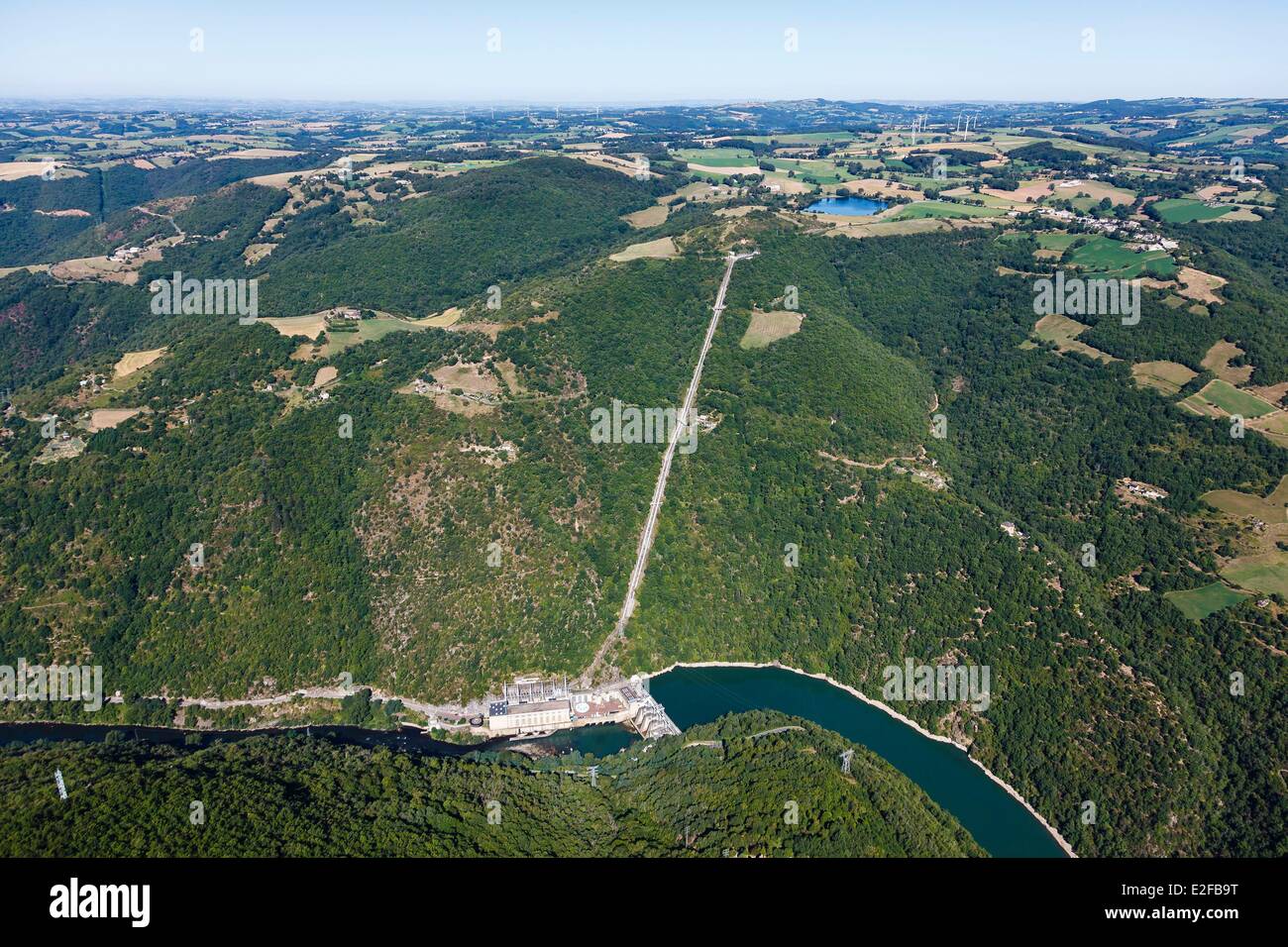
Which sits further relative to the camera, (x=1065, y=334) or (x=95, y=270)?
(x=95, y=270)

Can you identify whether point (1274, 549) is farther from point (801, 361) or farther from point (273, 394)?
point (273, 394)

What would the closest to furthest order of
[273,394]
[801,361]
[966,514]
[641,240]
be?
1. [966,514]
2. [273,394]
3. [801,361]
4. [641,240]

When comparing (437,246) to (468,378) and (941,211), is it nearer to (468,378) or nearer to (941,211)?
(468,378)

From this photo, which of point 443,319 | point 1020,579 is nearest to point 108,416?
point 443,319

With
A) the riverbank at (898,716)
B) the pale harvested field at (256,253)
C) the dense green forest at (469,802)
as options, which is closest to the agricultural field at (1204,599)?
the riverbank at (898,716)

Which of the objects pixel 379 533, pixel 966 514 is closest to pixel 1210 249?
pixel 966 514

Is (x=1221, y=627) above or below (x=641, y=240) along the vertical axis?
below

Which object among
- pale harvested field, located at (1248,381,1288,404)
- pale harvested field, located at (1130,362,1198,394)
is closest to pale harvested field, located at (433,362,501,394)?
pale harvested field, located at (1130,362,1198,394)
